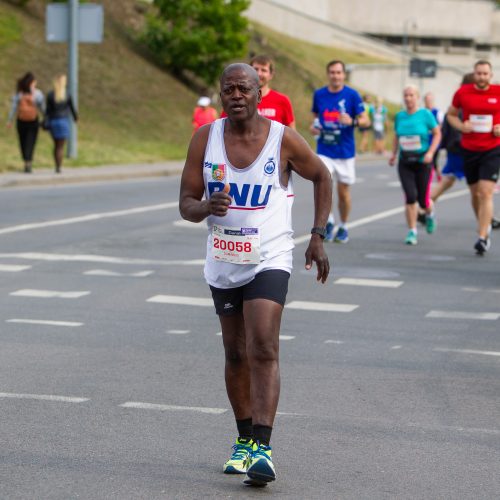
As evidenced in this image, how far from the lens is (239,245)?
625 cm

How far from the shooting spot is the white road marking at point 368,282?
504 inches

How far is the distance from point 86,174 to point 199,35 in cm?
1842

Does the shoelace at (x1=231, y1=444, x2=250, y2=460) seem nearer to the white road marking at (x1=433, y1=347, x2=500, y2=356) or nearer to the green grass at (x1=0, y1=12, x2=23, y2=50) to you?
the white road marking at (x1=433, y1=347, x2=500, y2=356)

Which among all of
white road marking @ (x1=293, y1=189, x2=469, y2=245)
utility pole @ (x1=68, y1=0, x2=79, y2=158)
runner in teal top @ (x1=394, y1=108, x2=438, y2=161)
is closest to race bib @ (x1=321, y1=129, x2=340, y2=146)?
runner in teal top @ (x1=394, y1=108, x2=438, y2=161)

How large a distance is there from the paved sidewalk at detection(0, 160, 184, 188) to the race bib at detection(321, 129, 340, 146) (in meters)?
9.72

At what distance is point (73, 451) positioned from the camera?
6547mm

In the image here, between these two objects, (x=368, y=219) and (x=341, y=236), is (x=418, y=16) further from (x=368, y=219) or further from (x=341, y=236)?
(x=341, y=236)

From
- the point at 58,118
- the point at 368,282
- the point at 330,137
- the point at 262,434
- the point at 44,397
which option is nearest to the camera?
the point at 262,434

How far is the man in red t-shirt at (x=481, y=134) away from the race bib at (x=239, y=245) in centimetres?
907

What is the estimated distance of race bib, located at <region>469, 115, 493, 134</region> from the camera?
49.5 ft

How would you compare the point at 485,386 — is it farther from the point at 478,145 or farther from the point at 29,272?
the point at 478,145

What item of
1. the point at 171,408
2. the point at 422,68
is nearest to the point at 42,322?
the point at 171,408

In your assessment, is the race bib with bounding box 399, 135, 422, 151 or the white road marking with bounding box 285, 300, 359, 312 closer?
the white road marking with bounding box 285, 300, 359, 312

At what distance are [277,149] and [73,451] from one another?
1.65 metres
